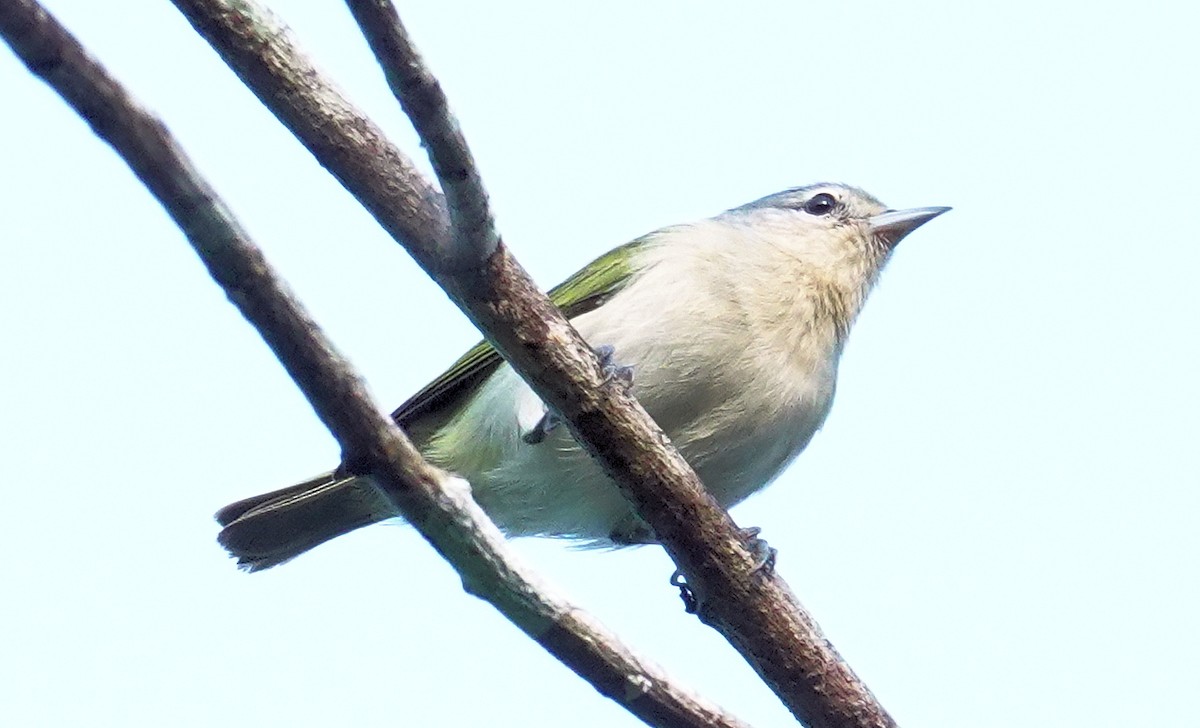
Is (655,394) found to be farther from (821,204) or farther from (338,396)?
(338,396)

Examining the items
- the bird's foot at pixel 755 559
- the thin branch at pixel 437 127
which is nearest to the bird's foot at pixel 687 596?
the bird's foot at pixel 755 559

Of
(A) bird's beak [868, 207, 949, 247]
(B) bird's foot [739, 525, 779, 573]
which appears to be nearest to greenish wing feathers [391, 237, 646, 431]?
(A) bird's beak [868, 207, 949, 247]

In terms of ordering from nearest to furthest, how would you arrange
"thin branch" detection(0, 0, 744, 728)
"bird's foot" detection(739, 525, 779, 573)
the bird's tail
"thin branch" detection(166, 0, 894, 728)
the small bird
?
"thin branch" detection(0, 0, 744, 728) → "thin branch" detection(166, 0, 894, 728) → "bird's foot" detection(739, 525, 779, 573) → the small bird → the bird's tail

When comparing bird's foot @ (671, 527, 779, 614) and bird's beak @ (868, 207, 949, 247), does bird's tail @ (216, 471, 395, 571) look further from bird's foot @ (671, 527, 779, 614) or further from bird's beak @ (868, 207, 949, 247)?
bird's beak @ (868, 207, 949, 247)

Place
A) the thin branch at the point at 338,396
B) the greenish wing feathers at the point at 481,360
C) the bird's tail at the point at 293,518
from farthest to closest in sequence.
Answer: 1. the bird's tail at the point at 293,518
2. the greenish wing feathers at the point at 481,360
3. the thin branch at the point at 338,396

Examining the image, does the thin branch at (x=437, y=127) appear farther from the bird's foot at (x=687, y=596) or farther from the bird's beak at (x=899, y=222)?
the bird's beak at (x=899, y=222)
